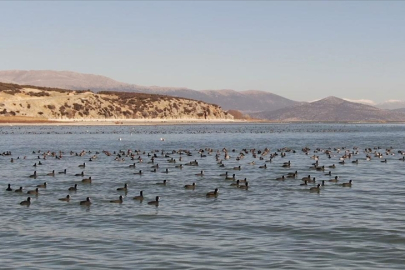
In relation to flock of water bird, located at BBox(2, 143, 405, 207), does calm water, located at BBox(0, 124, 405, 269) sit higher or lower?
lower

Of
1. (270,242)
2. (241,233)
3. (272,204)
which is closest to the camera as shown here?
(270,242)

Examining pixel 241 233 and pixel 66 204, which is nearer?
pixel 241 233

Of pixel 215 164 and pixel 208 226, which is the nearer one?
pixel 208 226

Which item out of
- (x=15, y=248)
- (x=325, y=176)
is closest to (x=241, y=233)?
(x=15, y=248)

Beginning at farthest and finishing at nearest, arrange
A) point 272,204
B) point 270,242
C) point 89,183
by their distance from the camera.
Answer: point 89,183 < point 272,204 < point 270,242

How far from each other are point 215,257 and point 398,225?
363 inches

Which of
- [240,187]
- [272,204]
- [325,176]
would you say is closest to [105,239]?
[272,204]

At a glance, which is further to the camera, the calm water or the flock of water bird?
the flock of water bird

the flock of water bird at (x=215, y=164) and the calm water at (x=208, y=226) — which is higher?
the flock of water bird at (x=215, y=164)

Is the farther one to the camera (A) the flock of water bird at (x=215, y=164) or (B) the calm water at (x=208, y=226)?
(A) the flock of water bird at (x=215, y=164)

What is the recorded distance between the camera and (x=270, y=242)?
875 inches

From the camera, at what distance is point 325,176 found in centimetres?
4600

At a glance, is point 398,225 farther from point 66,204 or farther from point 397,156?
point 397,156

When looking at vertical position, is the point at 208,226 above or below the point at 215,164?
below
